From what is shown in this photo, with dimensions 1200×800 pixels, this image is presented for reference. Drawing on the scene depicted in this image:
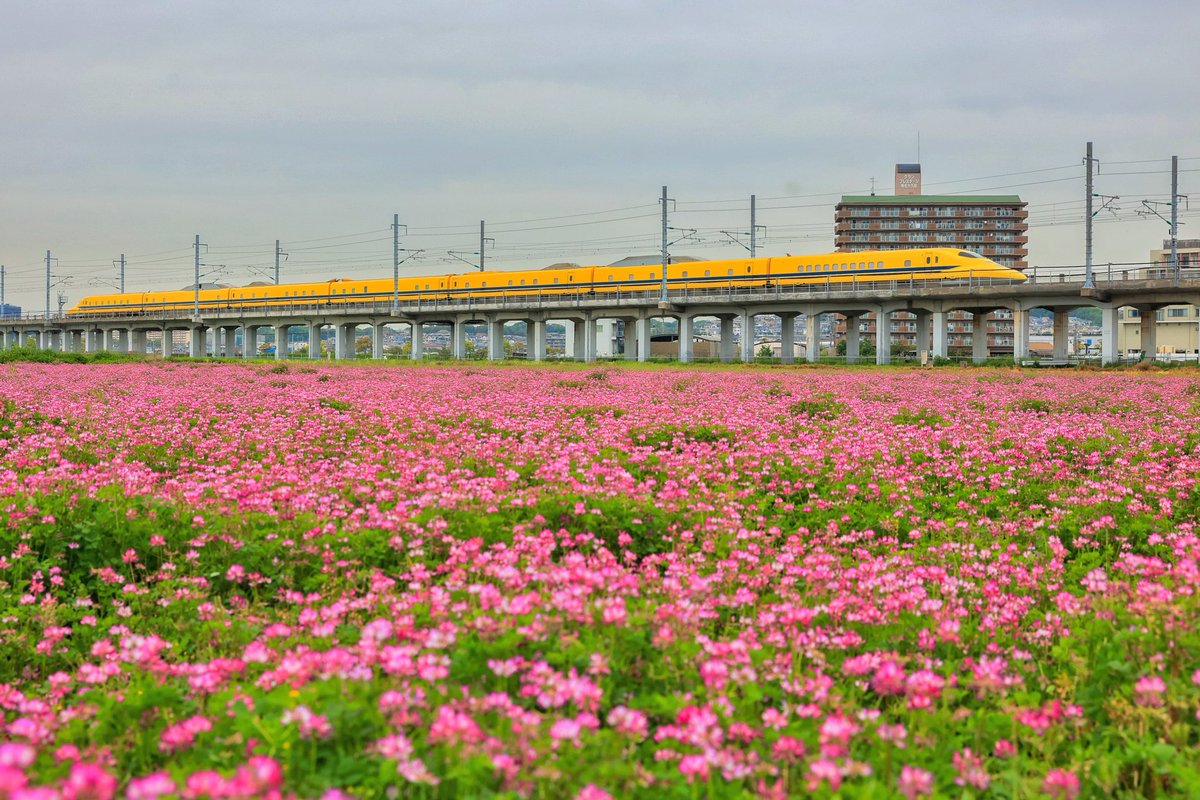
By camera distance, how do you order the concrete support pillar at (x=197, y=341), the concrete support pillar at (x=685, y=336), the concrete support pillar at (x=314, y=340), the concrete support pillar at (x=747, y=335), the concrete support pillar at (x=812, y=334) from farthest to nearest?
the concrete support pillar at (x=197, y=341) → the concrete support pillar at (x=314, y=340) → the concrete support pillar at (x=747, y=335) → the concrete support pillar at (x=685, y=336) → the concrete support pillar at (x=812, y=334)

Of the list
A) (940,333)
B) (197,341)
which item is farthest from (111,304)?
(940,333)

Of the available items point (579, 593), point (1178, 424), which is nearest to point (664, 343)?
point (1178, 424)

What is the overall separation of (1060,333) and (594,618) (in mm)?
66251

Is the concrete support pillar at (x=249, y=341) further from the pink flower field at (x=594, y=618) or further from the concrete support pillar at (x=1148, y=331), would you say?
the pink flower field at (x=594, y=618)

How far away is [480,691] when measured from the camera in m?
3.31

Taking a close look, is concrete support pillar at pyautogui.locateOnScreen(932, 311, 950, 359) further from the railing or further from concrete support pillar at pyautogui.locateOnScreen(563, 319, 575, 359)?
concrete support pillar at pyautogui.locateOnScreen(563, 319, 575, 359)

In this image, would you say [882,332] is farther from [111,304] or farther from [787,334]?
[111,304]

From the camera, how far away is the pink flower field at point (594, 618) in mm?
2967

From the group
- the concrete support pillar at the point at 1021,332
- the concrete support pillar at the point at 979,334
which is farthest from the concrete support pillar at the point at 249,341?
the concrete support pillar at the point at 1021,332

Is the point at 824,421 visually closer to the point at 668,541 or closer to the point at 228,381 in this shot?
the point at 668,541

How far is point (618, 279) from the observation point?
73.6 meters

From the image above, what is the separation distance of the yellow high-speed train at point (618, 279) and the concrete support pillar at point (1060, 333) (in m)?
5.27

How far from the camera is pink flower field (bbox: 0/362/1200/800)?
297 centimetres

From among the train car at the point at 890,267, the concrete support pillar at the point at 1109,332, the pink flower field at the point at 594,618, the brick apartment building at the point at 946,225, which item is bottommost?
the pink flower field at the point at 594,618
